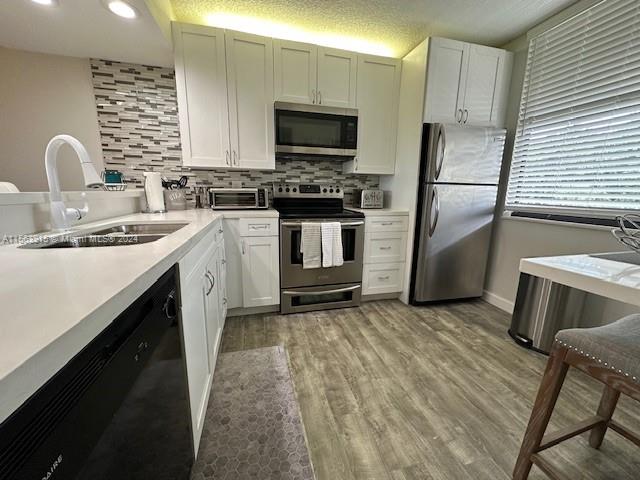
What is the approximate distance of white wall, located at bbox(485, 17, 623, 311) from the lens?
1.95m

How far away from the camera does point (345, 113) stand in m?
2.51

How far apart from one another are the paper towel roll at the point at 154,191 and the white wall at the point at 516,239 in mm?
3106

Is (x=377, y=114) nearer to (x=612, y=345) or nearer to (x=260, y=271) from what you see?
(x=260, y=271)

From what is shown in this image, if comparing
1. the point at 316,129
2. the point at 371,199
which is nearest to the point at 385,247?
the point at 371,199

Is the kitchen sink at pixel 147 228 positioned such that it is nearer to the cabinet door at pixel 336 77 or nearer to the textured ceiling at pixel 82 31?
the textured ceiling at pixel 82 31

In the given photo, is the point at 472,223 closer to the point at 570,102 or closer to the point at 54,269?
the point at 570,102

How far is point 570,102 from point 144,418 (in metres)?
3.08

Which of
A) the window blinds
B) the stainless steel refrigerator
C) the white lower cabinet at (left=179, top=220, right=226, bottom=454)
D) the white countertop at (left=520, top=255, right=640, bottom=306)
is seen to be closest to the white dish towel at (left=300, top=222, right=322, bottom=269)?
the white lower cabinet at (left=179, top=220, right=226, bottom=454)

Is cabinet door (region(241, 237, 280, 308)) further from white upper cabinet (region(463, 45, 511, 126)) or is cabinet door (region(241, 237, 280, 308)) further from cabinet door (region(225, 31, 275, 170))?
white upper cabinet (region(463, 45, 511, 126))

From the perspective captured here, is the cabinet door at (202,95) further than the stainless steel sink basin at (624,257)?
Yes

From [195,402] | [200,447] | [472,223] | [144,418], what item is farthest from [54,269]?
[472,223]

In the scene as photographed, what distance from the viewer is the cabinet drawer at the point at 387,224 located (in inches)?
98.9

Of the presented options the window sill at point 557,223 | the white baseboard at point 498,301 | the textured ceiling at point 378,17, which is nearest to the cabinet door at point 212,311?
the textured ceiling at point 378,17

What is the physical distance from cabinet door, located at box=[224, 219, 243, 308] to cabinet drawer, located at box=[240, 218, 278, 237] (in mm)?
48
